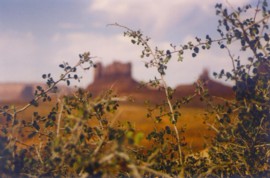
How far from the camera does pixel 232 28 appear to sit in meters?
3.57

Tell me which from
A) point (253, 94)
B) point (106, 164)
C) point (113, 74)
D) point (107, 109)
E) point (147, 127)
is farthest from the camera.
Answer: point (113, 74)

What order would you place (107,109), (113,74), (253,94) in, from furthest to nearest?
(113,74) < (253,94) < (107,109)

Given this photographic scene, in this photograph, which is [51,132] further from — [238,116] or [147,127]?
[147,127]

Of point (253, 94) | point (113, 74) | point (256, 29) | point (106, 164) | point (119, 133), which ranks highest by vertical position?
point (113, 74)

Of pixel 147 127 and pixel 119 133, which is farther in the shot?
pixel 147 127

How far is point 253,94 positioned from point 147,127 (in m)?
16.8

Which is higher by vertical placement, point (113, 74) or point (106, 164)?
point (113, 74)

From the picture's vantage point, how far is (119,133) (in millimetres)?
2488

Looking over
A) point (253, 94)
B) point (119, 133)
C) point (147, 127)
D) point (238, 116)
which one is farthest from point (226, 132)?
point (147, 127)

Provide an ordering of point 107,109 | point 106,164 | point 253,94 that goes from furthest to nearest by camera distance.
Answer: point 253,94 < point 107,109 < point 106,164

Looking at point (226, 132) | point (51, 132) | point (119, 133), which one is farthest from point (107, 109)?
point (226, 132)

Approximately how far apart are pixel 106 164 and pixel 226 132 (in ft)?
6.74

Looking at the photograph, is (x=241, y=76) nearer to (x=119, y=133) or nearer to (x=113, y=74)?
(x=119, y=133)

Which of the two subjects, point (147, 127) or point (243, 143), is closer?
point (243, 143)
